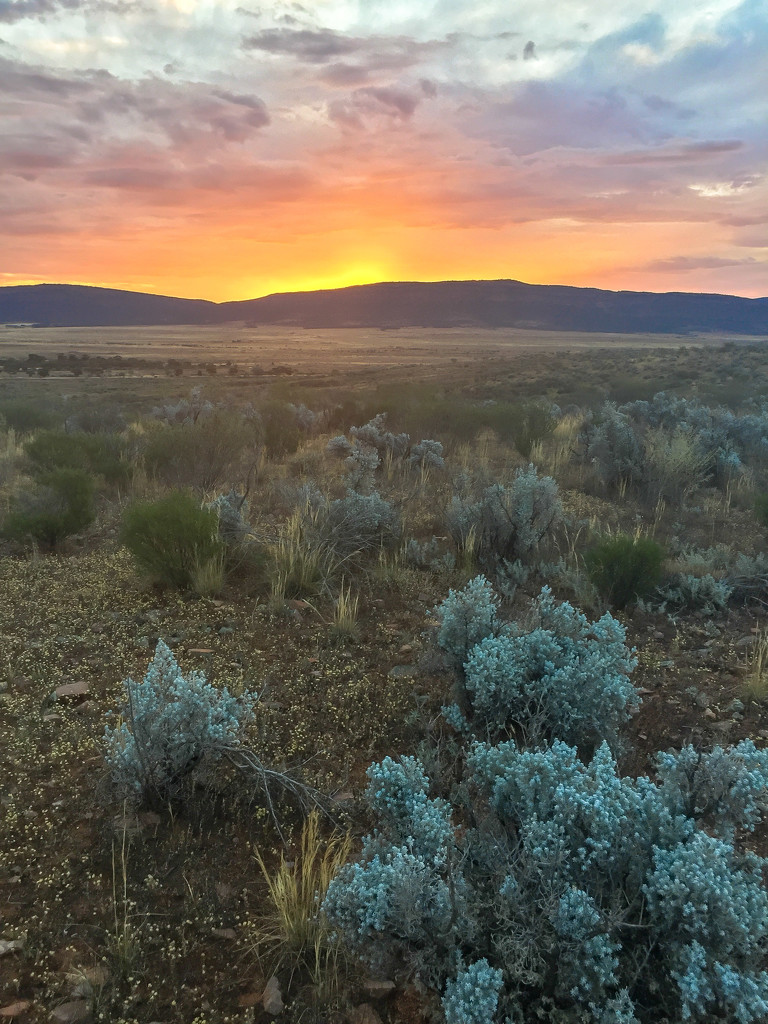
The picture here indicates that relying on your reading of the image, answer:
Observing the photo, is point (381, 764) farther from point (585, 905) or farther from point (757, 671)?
point (757, 671)

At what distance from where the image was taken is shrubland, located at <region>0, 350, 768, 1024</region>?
2.15 m

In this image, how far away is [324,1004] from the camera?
2303 mm

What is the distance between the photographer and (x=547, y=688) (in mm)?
3523

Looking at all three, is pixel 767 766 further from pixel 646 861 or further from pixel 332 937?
pixel 332 937

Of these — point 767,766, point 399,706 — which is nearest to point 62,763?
point 399,706

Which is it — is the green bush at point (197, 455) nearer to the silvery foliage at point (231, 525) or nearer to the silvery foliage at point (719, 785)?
the silvery foliage at point (231, 525)

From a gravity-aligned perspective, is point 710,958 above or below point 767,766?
below

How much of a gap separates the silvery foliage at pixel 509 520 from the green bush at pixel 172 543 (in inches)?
97.2

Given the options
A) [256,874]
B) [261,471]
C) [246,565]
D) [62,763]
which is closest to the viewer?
[256,874]

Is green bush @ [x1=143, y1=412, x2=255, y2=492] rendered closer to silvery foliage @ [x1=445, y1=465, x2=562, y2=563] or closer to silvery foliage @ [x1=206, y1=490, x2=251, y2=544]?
silvery foliage @ [x1=206, y1=490, x2=251, y2=544]

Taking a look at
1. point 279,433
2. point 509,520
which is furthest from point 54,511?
point 279,433

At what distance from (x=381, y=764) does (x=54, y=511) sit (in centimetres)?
579

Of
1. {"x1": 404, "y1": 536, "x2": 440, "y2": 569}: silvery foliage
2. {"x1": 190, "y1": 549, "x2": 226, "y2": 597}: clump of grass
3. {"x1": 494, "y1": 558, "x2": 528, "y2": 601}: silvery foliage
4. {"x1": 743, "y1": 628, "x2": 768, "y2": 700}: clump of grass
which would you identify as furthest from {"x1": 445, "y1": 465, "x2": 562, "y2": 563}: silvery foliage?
{"x1": 190, "y1": 549, "x2": 226, "y2": 597}: clump of grass

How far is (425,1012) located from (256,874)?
0.92m
